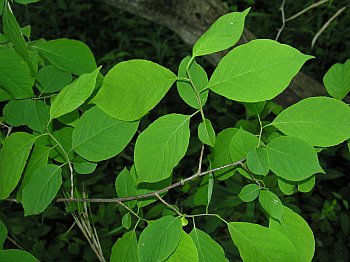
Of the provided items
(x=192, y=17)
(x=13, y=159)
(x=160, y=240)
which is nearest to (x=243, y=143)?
(x=160, y=240)

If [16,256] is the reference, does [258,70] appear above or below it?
above

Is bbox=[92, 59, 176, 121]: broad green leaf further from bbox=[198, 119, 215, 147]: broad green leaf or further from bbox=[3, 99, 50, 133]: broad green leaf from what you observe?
bbox=[3, 99, 50, 133]: broad green leaf

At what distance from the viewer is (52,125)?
0.68m

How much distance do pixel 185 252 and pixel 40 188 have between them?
186 mm

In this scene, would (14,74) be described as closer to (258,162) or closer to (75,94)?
(75,94)

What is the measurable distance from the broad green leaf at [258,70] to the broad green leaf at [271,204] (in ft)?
0.41

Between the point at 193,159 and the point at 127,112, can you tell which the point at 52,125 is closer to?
the point at 127,112

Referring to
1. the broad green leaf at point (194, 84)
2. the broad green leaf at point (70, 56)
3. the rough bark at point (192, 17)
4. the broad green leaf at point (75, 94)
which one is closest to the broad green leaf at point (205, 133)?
the broad green leaf at point (194, 84)

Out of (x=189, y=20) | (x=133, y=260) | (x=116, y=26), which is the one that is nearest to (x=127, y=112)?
(x=133, y=260)

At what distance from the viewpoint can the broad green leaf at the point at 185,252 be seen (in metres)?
0.50

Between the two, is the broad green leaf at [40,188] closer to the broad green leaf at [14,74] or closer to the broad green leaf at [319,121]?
the broad green leaf at [14,74]

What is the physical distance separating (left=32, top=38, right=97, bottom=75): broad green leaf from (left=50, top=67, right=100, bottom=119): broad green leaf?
0.15 m

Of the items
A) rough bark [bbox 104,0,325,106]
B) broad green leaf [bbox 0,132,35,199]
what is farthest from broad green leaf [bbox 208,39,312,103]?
rough bark [bbox 104,0,325,106]

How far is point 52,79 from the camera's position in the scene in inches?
26.9
